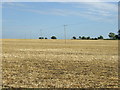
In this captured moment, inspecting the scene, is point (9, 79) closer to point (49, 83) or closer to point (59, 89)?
point (49, 83)

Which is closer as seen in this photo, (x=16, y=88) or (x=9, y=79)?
(x=16, y=88)

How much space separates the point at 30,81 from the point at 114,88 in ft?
11.5

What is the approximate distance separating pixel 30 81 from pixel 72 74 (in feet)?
8.90

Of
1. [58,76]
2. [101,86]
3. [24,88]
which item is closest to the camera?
[24,88]

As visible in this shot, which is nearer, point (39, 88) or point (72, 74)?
point (39, 88)

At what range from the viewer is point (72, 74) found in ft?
36.8

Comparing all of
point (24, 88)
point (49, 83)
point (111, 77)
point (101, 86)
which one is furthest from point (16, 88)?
point (111, 77)

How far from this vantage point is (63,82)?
9266 millimetres

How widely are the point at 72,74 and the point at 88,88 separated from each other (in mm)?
2936

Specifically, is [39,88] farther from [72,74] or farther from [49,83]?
[72,74]

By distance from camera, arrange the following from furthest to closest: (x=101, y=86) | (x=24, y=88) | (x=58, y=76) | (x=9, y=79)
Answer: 1. (x=58, y=76)
2. (x=9, y=79)
3. (x=101, y=86)
4. (x=24, y=88)

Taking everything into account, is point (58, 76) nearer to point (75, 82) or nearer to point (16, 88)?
point (75, 82)

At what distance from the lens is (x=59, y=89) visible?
318 inches

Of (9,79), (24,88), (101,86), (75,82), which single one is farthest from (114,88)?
(9,79)
